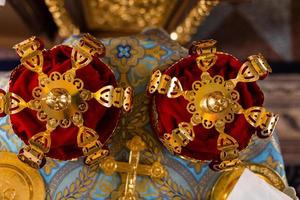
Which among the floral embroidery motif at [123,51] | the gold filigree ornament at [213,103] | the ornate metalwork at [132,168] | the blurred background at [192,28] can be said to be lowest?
the blurred background at [192,28]

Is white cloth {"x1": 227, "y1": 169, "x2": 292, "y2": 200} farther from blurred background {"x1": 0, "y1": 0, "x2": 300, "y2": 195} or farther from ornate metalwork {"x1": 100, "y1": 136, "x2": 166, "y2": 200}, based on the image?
blurred background {"x1": 0, "y1": 0, "x2": 300, "y2": 195}

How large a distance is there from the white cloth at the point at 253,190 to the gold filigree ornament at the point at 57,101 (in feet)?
0.68

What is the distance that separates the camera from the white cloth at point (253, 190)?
77 centimetres

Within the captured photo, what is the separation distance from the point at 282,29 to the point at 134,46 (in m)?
0.96

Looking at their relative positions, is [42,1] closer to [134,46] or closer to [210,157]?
[134,46]

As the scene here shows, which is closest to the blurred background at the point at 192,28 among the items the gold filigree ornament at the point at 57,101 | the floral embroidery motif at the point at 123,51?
the floral embroidery motif at the point at 123,51

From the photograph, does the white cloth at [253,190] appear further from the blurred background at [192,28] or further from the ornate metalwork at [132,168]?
the blurred background at [192,28]

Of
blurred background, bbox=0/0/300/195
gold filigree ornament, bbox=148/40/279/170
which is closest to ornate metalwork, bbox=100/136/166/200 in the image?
gold filigree ornament, bbox=148/40/279/170

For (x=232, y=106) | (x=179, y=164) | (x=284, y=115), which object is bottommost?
(x=284, y=115)

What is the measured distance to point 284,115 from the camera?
149cm

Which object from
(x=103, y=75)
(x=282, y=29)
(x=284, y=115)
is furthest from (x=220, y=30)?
(x=103, y=75)

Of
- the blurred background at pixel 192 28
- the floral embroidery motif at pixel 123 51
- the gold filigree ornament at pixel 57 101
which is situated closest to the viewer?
the gold filigree ornament at pixel 57 101

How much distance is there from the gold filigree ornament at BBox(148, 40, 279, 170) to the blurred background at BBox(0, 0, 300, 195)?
0.62 m

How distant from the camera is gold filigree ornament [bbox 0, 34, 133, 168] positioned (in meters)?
0.68
